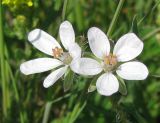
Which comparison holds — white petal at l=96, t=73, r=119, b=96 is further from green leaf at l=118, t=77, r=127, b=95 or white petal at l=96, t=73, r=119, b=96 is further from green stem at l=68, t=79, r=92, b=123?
green stem at l=68, t=79, r=92, b=123

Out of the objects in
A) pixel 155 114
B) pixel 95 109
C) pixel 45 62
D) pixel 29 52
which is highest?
pixel 45 62

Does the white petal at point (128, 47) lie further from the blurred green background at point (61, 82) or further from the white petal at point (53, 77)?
the white petal at point (53, 77)

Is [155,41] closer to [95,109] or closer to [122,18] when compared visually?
[122,18]

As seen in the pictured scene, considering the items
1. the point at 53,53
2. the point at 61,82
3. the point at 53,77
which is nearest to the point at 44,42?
the point at 53,53

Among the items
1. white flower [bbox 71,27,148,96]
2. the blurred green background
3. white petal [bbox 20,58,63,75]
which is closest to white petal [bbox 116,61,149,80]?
white flower [bbox 71,27,148,96]

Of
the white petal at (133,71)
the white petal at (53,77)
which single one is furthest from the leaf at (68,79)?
the white petal at (133,71)

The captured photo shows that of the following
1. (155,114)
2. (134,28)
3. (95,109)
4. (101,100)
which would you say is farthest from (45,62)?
(155,114)
